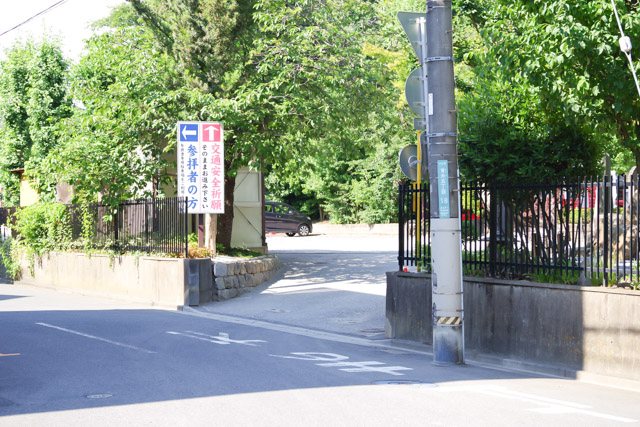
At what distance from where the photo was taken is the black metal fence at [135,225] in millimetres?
17453

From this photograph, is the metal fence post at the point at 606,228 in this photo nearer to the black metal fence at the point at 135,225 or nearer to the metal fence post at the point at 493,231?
the metal fence post at the point at 493,231

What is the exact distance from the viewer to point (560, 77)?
10.1 meters

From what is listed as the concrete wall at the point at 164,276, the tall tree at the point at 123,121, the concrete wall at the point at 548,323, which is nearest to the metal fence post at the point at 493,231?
the concrete wall at the point at 548,323

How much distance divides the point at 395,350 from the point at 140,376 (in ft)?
14.7

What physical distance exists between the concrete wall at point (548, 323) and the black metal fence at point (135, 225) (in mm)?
7657

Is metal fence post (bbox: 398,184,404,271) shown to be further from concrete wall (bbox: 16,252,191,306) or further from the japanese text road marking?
concrete wall (bbox: 16,252,191,306)

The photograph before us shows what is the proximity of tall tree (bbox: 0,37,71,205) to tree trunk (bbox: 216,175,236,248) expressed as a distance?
551 inches

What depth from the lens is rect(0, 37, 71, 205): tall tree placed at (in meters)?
33.0

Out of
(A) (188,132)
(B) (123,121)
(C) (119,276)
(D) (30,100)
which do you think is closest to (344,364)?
(A) (188,132)

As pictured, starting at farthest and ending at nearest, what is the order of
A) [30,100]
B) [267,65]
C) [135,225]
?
1. [30,100]
2. [135,225]
3. [267,65]

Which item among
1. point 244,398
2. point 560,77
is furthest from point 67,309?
point 560,77

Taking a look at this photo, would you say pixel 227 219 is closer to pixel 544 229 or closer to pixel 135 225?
pixel 135 225

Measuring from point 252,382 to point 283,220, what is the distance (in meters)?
32.1

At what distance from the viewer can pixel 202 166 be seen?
691 inches
